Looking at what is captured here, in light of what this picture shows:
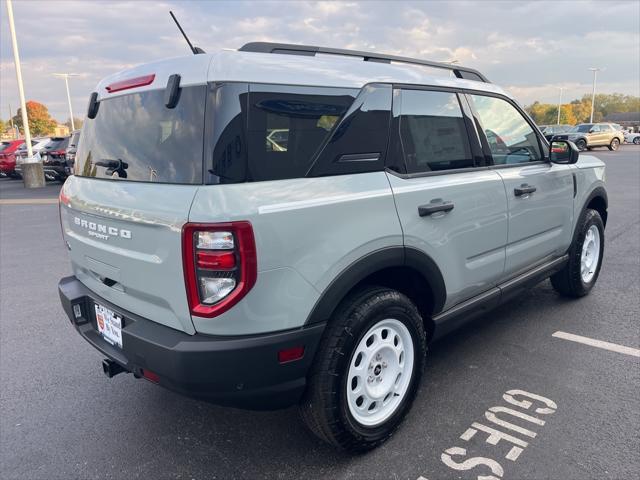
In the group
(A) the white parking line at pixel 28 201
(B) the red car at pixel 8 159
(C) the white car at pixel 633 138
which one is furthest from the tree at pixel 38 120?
(C) the white car at pixel 633 138

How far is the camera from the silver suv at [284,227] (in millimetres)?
1984

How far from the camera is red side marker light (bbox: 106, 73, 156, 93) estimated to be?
2.33m

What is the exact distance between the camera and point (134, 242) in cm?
221

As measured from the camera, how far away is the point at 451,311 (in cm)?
299

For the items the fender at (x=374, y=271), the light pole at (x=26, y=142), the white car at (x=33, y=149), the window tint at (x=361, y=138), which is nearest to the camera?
the fender at (x=374, y=271)

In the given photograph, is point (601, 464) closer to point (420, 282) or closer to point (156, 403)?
point (420, 282)

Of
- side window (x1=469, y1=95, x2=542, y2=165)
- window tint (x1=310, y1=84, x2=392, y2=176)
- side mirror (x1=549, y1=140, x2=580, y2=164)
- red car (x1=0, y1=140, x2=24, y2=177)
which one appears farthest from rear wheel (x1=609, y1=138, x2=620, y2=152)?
window tint (x1=310, y1=84, x2=392, y2=176)

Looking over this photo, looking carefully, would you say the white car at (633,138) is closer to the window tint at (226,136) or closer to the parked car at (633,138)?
the parked car at (633,138)

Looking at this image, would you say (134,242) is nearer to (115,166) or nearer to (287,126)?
(115,166)

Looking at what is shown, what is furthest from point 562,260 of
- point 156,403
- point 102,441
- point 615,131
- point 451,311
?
point 615,131

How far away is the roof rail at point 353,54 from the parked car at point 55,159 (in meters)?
17.7

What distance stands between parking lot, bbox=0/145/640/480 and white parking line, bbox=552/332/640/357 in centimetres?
3

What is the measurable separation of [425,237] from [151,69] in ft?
5.38

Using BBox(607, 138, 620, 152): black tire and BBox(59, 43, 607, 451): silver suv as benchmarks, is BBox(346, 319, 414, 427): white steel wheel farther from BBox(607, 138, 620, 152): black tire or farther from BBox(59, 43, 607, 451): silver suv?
BBox(607, 138, 620, 152): black tire
